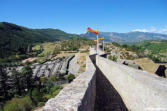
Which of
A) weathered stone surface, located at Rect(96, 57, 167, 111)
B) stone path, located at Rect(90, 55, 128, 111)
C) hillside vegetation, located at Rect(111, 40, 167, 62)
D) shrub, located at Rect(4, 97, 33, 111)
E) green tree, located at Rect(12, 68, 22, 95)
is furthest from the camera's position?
hillside vegetation, located at Rect(111, 40, 167, 62)

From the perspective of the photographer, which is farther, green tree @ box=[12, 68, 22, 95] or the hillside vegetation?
the hillside vegetation

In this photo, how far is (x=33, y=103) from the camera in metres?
24.0

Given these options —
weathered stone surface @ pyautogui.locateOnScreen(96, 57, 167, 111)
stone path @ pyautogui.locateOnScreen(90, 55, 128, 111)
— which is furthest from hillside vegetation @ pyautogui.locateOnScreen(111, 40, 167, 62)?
weathered stone surface @ pyautogui.locateOnScreen(96, 57, 167, 111)

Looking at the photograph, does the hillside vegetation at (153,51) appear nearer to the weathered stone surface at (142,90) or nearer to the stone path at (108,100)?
the stone path at (108,100)

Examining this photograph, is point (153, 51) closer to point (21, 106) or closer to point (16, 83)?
point (16, 83)

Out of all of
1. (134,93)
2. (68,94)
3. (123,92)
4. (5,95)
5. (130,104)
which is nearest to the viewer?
(68,94)

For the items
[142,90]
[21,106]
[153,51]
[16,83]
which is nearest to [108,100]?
[142,90]

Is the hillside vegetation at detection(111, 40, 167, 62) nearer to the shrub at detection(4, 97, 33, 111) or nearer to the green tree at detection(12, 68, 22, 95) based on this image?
the shrub at detection(4, 97, 33, 111)

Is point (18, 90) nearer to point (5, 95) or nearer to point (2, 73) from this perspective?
point (5, 95)

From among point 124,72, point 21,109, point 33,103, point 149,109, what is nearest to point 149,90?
point 149,109

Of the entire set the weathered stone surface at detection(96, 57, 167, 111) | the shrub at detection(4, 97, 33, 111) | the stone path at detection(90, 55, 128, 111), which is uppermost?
the weathered stone surface at detection(96, 57, 167, 111)

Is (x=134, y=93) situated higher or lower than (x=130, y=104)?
higher

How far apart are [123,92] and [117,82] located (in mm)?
1176

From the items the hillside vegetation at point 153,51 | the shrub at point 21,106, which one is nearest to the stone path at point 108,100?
the shrub at point 21,106
